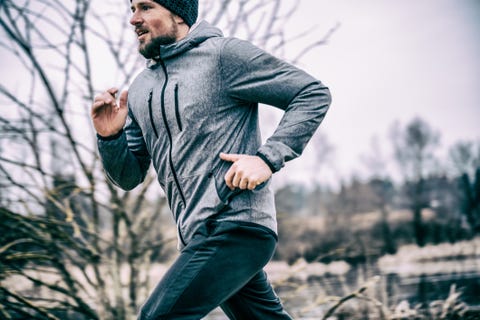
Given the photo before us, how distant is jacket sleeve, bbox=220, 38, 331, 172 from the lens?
1.73 meters

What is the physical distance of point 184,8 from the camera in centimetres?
207

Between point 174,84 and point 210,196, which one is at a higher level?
point 174,84

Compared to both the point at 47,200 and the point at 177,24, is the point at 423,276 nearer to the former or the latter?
the point at 47,200

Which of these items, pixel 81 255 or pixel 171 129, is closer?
pixel 171 129

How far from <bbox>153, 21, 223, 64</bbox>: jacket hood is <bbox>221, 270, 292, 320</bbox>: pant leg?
3.07ft

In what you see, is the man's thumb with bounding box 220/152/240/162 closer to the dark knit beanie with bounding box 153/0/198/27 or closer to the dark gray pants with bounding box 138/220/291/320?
the dark gray pants with bounding box 138/220/291/320

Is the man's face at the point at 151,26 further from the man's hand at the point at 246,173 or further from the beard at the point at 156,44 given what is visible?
the man's hand at the point at 246,173

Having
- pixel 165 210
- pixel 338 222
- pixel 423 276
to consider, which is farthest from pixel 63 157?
pixel 338 222

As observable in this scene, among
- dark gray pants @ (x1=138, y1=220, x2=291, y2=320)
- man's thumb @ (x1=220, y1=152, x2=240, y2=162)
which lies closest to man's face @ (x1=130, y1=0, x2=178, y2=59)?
man's thumb @ (x1=220, y1=152, x2=240, y2=162)

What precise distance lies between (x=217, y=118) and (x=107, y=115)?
1.67 feet

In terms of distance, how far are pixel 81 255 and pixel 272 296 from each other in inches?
92.7

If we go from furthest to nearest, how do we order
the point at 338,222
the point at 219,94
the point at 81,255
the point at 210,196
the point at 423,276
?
the point at 338,222 < the point at 423,276 < the point at 81,255 < the point at 219,94 < the point at 210,196

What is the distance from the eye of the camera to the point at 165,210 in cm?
464

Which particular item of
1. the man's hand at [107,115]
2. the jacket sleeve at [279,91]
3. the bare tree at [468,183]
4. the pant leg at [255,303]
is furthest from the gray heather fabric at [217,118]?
the bare tree at [468,183]
